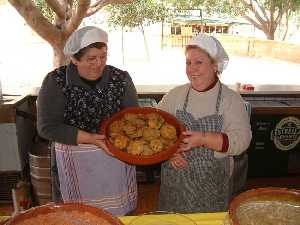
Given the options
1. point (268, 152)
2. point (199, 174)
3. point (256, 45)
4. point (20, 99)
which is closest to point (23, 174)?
point (20, 99)

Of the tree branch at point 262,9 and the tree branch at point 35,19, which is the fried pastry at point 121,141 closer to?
the tree branch at point 35,19

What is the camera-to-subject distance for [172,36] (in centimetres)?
738

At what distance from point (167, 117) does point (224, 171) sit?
42 cm

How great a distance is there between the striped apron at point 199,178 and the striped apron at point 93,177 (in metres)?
0.25

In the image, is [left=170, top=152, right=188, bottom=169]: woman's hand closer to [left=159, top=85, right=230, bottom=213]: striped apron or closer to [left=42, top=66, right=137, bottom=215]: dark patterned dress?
[left=159, top=85, right=230, bottom=213]: striped apron

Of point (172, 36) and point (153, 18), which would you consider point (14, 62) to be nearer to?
point (172, 36)

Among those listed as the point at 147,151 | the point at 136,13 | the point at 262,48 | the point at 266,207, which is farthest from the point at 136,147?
the point at 262,48

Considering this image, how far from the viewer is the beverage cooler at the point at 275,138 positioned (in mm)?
3570

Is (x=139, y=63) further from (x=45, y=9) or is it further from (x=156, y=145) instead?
(x=156, y=145)

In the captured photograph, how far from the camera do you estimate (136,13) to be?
→ 523cm

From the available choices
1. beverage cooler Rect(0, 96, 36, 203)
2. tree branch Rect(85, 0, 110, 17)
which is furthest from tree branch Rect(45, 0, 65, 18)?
beverage cooler Rect(0, 96, 36, 203)

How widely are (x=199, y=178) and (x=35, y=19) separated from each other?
9.11 feet

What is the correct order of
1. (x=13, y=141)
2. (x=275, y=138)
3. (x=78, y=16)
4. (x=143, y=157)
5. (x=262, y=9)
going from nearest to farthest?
1. (x=143, y=157)
2. (x=13, y=141)
3. (x=275, y=138)
4. (x=78, y=16)
5. (x=262, y=9)

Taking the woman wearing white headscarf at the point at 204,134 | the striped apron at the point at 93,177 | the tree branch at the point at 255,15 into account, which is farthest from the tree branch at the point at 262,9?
the striped apron at the point at 93,177
